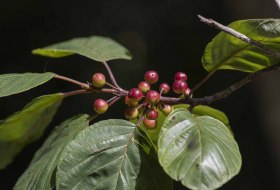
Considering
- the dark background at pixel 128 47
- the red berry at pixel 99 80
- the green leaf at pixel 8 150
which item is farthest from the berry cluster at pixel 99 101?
the dark background at pixel 128 47

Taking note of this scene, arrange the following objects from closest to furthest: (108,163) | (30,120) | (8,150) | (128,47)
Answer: (108,163)
(30,120)
(8,150)
(128,47)

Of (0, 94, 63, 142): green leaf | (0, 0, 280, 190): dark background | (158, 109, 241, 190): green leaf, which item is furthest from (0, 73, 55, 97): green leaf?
(0, 0, 280, 190): dark background

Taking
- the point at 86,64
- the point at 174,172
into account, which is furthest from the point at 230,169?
the point at 86,64

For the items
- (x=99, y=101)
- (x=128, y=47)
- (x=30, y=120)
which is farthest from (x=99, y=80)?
(x=128, y=47)

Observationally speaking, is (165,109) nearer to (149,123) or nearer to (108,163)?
(149,123)

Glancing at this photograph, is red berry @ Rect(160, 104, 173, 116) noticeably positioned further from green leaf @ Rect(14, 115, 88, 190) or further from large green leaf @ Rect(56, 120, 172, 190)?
green leaf @ Rect(14, 115, 88, 190)
